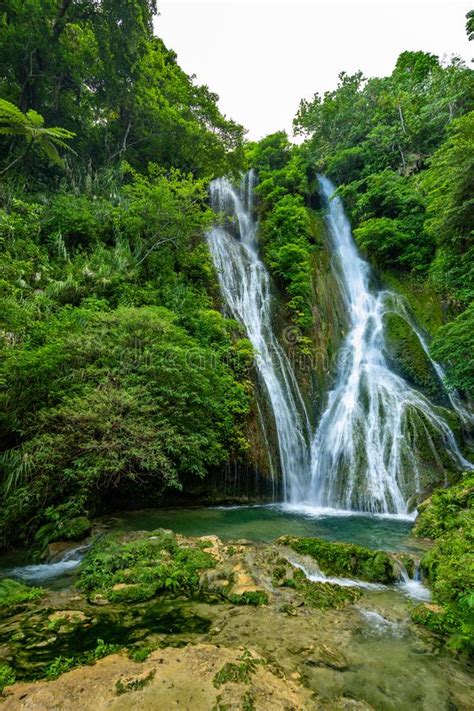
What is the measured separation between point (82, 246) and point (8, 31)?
8.18 m

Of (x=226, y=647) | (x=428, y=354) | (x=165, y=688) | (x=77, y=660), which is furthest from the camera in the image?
(x=428, y=354)

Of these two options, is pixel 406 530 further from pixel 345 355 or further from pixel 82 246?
pixel 82 246

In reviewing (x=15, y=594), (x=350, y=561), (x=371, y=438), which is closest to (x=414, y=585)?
(x=350, y=561)

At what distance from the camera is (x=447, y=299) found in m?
15.9

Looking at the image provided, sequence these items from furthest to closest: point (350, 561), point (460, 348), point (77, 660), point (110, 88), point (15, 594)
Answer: point (110, 88)
point (460, 348)
point (350, 561)
point (15, 594)
point (77, 660)

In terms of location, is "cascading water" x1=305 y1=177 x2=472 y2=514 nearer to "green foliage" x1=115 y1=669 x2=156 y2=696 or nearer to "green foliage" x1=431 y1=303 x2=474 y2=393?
"green foliage" x1=431 y1=303 x2=474 y2=393

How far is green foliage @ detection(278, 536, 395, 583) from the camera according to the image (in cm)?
422

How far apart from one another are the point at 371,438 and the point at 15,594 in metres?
9.68

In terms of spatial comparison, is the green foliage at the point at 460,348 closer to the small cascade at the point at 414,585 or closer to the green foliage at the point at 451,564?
the green foliage at the point at 451,564

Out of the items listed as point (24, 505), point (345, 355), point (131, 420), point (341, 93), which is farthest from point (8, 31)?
point (341, 93)

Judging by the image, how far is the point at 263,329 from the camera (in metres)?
13.3

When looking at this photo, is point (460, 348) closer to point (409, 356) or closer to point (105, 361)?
point (409, 356)

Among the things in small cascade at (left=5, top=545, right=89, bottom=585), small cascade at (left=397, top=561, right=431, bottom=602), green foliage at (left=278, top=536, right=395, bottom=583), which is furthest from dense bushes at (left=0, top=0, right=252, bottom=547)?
small cascade at (left=397, top=561, right=431, bottom=602)

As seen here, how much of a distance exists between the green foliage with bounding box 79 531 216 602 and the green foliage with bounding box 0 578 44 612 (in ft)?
1.46
